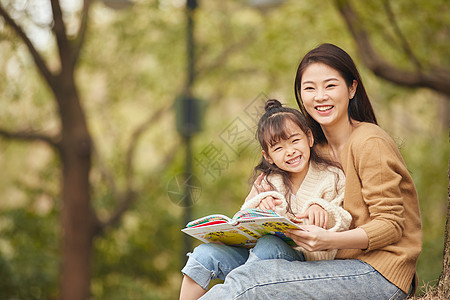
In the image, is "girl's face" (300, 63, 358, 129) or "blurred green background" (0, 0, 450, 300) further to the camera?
"blurred green background" (0, 0, 450, 300)

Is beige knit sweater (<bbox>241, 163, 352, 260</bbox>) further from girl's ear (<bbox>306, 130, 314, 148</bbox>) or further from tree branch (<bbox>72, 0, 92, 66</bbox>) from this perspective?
tree branch (<bbox>72, 0, 92, 66</bbox>)

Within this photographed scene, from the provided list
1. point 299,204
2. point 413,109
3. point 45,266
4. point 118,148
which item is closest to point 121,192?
point 118,148

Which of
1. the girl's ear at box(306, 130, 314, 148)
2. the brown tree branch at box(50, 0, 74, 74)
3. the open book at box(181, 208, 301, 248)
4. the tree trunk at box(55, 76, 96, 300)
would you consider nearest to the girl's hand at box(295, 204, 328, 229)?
the open book at box(181, 208, 301, 248)

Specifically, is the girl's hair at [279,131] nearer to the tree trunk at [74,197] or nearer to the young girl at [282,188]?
the young girl at [282,188]

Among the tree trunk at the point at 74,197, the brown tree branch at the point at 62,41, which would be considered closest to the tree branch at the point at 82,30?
the brown tree branch at the point at 62,41

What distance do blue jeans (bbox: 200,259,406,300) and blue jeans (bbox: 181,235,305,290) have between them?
0.23 feet

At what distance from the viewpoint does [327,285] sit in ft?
8.13

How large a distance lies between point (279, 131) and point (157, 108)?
9.46 m

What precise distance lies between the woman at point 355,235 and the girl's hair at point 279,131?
11 cm

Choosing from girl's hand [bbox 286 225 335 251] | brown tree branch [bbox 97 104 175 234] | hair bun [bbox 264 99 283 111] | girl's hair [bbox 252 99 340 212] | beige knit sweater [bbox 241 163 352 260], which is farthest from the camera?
brown tree branch [bbox 97 104 175 234]

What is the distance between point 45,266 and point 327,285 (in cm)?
837

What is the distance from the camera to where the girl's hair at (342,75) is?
2.76 meters

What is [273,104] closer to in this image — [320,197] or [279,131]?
[279,131]

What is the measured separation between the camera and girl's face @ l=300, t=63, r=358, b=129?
2.77 m
